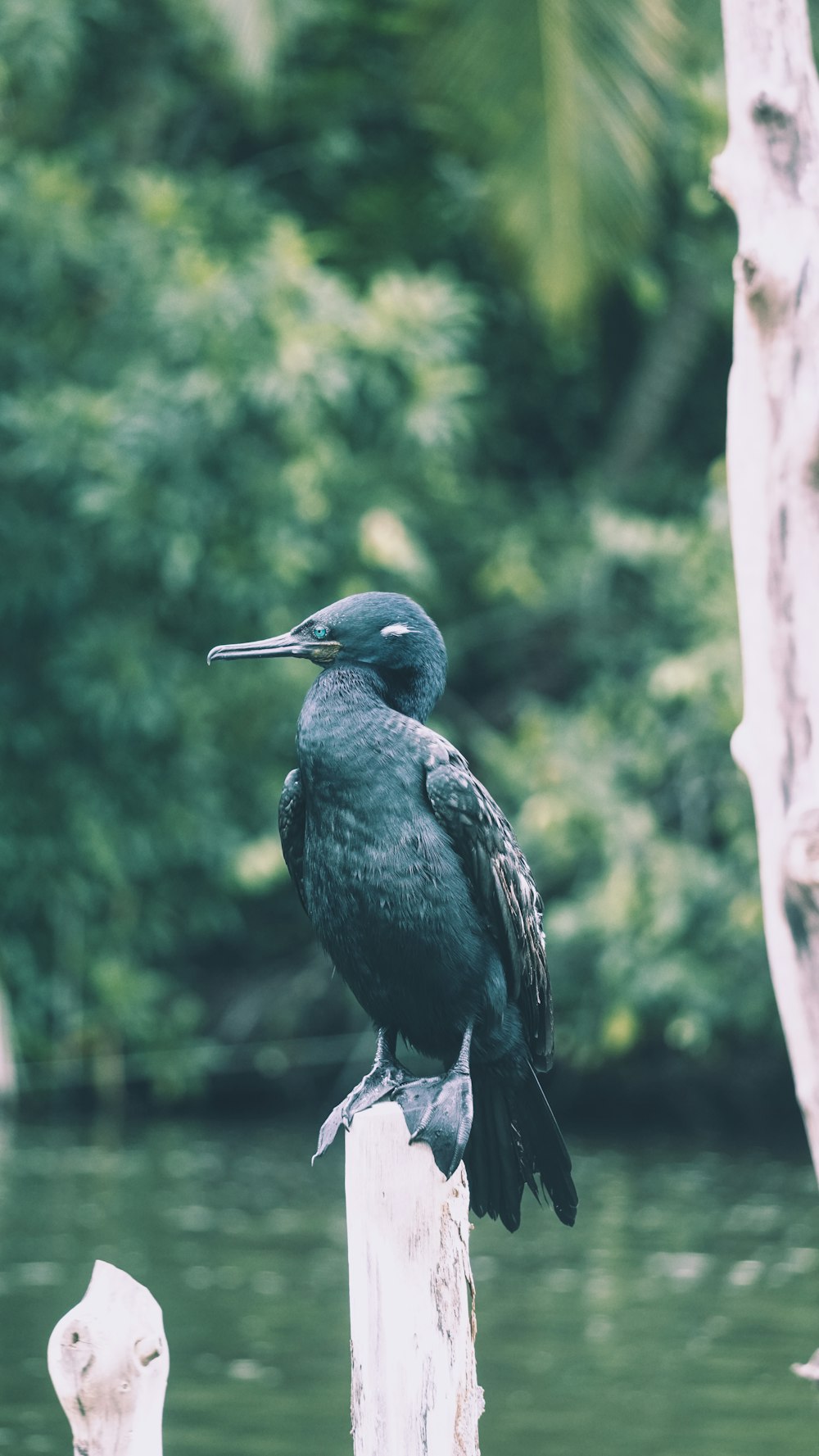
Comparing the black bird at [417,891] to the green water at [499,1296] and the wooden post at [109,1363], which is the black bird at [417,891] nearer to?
the wooden post at [109,1363]

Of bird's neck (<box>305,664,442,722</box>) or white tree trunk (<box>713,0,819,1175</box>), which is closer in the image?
white tree trunk (<box>713,0,819,1175</box>)

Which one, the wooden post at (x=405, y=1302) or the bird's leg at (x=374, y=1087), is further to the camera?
the bird's leg at (x=374, y=1087)

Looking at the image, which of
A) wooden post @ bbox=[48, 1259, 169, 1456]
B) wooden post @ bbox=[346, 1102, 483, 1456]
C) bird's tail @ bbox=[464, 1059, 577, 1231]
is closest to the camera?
wooden post @ bbox=[48, 1259, 169, 1456]

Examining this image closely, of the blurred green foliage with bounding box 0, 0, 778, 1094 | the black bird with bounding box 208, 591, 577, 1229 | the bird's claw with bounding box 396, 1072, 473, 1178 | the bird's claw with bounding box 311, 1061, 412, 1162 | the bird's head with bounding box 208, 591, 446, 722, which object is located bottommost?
the bird's claw with bounding box 396, 1072, 473, 1178

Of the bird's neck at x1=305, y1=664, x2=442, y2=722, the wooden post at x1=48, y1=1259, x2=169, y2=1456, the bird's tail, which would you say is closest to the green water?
the bird's tail

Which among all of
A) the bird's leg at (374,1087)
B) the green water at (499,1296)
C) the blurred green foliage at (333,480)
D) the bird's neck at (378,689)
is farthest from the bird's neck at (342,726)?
the blurred green foliage at (333,480)

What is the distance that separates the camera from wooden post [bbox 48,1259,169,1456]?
252 centimetres

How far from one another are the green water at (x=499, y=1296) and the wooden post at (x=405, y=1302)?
3.03 metres

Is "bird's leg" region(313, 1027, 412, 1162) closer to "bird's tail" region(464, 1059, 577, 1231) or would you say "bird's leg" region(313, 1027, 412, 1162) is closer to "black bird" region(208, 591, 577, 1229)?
"black bird" region(208, 591, 577, 1229)

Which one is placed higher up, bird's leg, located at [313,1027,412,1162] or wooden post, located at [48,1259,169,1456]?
bird's leg, located at [313,1027,412,1162]

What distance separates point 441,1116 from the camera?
293cm

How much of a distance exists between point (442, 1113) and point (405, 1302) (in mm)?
290

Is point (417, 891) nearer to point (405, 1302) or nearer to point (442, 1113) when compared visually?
point (442, 1113)

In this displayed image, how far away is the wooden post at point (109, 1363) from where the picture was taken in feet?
8.28
